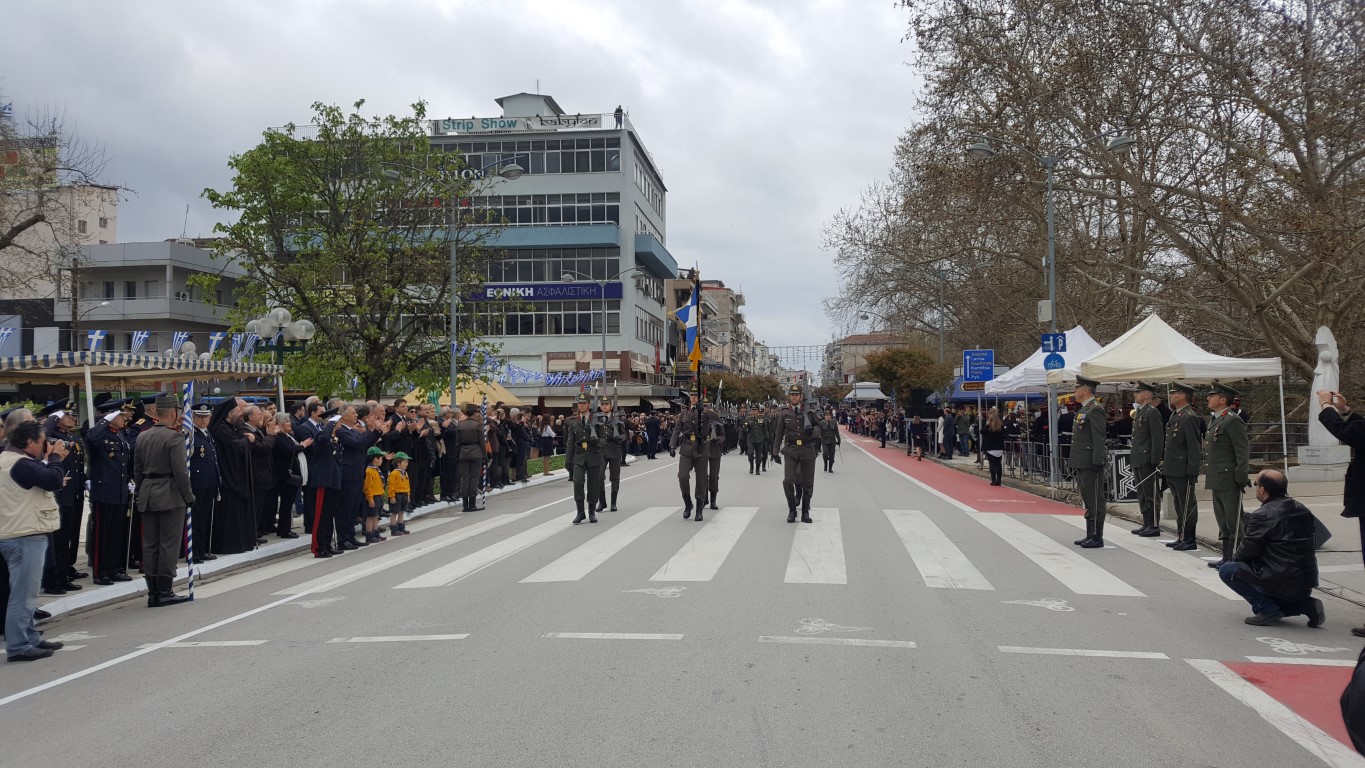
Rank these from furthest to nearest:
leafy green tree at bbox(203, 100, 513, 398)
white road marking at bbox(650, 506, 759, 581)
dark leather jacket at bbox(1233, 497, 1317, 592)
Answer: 1. leafy green tree at bbox(203, 100, 513, 398)
2. white road marking at bbox(650, 506, 759, 581)
3. dark leather jacket at bbox(1233, 497, 1317, 592)

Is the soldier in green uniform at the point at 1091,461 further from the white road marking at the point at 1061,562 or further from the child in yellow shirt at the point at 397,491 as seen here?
the child in yellow shirt at the point at 397,491

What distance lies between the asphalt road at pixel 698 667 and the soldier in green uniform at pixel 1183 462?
853mm

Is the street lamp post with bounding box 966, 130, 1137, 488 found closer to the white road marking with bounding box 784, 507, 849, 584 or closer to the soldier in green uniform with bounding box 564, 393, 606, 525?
the white road marking with bounding box 784, 507, 849, 584

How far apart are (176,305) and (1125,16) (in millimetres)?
51144

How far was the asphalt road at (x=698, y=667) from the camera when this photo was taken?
4891mm

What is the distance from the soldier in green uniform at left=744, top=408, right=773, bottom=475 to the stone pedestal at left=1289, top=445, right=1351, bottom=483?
13127 millimetres

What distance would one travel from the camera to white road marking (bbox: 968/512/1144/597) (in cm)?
905

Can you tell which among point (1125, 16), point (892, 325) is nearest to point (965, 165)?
point (1125, 16)

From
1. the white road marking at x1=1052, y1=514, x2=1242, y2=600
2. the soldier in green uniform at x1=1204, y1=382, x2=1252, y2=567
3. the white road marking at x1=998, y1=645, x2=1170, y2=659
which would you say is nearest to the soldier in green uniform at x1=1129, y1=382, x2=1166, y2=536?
the white road marking at x1=1052, y1=514, x2=1242, y2=600

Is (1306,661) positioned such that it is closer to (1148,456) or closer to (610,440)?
(1148,456)

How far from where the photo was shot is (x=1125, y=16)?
20.9 meters

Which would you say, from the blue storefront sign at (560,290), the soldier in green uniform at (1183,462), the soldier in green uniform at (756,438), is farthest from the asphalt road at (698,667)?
the blue storefront sign at (560,290)

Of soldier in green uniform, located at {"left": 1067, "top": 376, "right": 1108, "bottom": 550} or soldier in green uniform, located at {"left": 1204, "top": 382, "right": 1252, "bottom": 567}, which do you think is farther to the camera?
soldier in green uniform, located at {"left": 1067, "top": 376, "right": 1108, "bottom": 550}

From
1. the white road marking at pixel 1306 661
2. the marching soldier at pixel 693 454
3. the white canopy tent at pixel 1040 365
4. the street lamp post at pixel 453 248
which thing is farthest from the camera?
the street lamp post at pixel 453 248
